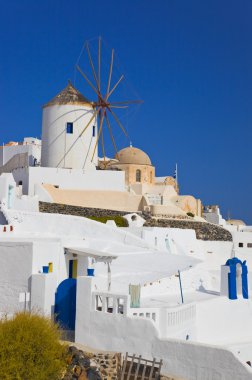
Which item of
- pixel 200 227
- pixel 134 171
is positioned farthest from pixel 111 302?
pixel 134 171

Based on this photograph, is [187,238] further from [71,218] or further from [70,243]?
[70,243]

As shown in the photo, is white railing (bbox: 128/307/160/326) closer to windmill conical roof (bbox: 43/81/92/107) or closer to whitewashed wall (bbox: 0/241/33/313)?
whitewashed wall (bbox: 0/241/33/313)

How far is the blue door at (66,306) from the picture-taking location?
10.3 m

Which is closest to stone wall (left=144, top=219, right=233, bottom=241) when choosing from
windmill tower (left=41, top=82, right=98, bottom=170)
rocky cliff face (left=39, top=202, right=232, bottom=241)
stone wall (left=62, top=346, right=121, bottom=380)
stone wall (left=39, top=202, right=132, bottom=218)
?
rocky cliff face (left=39, top=202, right=232, bottom=241)

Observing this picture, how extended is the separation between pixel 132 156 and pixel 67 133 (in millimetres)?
6848

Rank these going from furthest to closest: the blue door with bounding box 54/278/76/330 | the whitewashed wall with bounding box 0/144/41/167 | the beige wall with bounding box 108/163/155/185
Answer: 1. the beige wall with bounding box 108/163/155/185
2. the whitewashed wall with bounding box 0/144/41/167
3. the blue door with bounding box 54/278/76/330

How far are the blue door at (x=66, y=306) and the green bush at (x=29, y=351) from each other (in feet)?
6.62

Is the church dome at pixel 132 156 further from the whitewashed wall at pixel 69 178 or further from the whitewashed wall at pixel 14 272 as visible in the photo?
the whitewashed wall at pixel 14 272

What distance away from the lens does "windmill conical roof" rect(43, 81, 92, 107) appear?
28.3 meters

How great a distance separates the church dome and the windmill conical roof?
217 inches

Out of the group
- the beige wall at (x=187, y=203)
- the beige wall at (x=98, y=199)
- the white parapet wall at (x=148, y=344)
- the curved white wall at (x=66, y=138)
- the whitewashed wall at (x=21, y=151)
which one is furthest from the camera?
the beige wall at (x=187, y=203)

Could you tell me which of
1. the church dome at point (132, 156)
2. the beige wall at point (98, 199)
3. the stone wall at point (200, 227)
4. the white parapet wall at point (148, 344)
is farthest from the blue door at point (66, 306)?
the church dome at point (132, 156)

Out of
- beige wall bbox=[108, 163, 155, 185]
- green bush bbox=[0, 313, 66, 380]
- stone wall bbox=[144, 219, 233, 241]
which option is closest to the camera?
green bush bbox=[0, 313, 66, 380]

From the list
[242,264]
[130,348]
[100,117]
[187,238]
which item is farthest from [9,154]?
[130,348]
